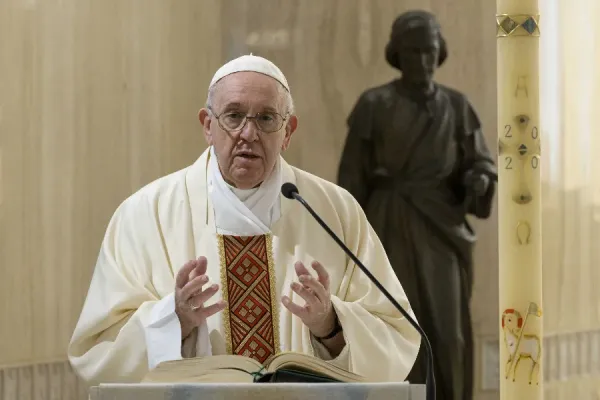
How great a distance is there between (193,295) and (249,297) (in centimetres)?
55

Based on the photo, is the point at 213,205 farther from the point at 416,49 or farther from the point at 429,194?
the point at 416,49

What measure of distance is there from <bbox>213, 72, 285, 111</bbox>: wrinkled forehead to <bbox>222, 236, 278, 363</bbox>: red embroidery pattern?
1.51ft

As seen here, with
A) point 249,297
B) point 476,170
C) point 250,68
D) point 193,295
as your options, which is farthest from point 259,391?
point 476,170

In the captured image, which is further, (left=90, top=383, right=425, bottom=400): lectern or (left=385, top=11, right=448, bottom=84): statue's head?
(left=385, top=11, right=448, bottom=84): statue's head

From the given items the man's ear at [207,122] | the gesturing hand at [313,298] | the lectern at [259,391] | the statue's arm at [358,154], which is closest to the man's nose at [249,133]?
the man's ear at [207,122]

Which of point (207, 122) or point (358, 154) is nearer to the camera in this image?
point (207, 122)

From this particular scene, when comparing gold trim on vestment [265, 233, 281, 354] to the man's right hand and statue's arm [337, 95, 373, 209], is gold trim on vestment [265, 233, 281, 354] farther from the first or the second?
statue's arm [337, 95, 373, 209]

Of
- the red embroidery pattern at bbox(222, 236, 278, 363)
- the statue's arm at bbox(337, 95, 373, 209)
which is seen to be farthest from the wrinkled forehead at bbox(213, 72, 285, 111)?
the statue's arm at bbox(337, 95, 373, 209)

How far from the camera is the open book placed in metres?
3.28

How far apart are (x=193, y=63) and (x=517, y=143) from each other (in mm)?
1961

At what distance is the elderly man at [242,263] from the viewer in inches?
158

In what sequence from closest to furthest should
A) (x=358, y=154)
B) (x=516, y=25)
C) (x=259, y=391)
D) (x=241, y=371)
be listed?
(x=259, y=391) → (x=241, y=371) → (x=516, y=25) → (x=358, y=154)

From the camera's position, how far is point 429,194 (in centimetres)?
638

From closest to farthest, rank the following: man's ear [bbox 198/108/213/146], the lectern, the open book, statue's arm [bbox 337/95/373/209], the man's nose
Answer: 1. the lectern
2. the open book
3. the man's nose
4. man's ear [bbox 198/108/213/146]
5. statue's arm [bbox 337/95/373/209]
